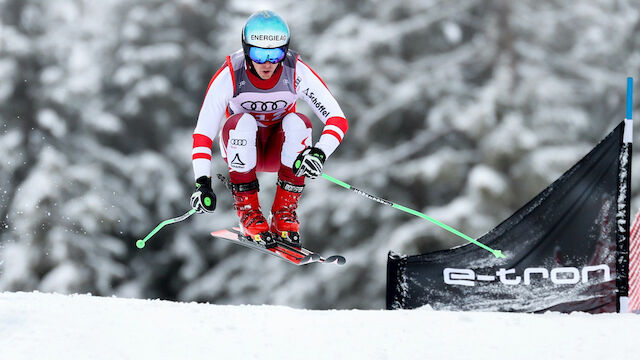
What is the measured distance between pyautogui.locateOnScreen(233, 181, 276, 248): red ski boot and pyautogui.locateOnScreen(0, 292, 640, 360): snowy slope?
2.04 ft

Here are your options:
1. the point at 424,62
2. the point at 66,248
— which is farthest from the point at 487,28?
the point at 66,248

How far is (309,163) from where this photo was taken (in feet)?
20.0

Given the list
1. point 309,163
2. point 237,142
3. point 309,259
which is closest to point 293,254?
point 309,259

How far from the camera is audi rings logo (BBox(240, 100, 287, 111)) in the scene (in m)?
6.24

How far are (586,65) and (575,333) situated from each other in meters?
13.4

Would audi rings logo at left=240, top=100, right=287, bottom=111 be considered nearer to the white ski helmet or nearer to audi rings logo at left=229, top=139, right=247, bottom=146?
audi rings logo at left=229, top=139, right=247, bottom=146

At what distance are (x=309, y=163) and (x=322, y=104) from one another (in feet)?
1.74

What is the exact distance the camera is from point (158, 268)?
812 inches

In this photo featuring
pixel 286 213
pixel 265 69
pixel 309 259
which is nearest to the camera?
pixel 265 69

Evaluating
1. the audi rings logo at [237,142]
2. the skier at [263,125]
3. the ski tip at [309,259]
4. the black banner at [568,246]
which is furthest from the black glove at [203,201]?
the black banner at [568,246]

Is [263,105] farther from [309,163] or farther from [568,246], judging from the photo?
[568,246]

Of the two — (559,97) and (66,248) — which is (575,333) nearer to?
(559,97)

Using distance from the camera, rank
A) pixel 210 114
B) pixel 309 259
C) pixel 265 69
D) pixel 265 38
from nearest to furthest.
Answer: pixel 265 38, pixel 265 69, pixel 210 114, pixel 309 259

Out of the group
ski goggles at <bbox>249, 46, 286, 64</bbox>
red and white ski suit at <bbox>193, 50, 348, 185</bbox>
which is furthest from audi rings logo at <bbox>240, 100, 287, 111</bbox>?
ski goggles at <bbox>249, 46, 286, 64</bbox>
